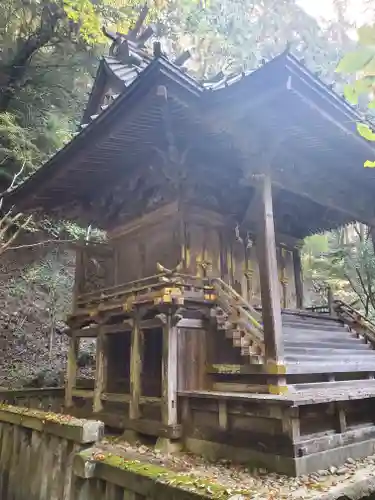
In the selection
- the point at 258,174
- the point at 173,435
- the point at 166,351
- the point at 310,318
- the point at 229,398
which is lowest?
the point at 173,435

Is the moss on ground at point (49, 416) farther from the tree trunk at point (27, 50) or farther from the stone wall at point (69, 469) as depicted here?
the tree trunk at point (27, 50)

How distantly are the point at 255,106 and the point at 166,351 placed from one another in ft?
13.3

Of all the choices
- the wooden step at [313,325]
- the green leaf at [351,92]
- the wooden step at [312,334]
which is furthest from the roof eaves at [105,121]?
the wooden step at [313,325]

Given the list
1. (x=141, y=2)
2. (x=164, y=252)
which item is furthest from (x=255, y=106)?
(x=141, y=2)

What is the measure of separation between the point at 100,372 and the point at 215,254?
133 inches

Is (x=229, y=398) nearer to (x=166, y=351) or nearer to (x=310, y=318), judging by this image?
(x=166, y=351)

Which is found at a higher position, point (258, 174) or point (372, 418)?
point (258, 174)

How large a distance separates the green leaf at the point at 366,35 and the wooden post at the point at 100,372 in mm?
7766

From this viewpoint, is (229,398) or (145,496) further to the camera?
(229,398)

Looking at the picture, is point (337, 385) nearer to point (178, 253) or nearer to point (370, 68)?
point (178, 253)

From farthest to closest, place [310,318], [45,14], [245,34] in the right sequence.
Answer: [245,34] < [45,14] < [310,318]

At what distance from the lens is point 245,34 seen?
65.3 ft

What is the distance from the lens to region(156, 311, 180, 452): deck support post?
6.60 metres

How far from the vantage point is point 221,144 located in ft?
23.2
